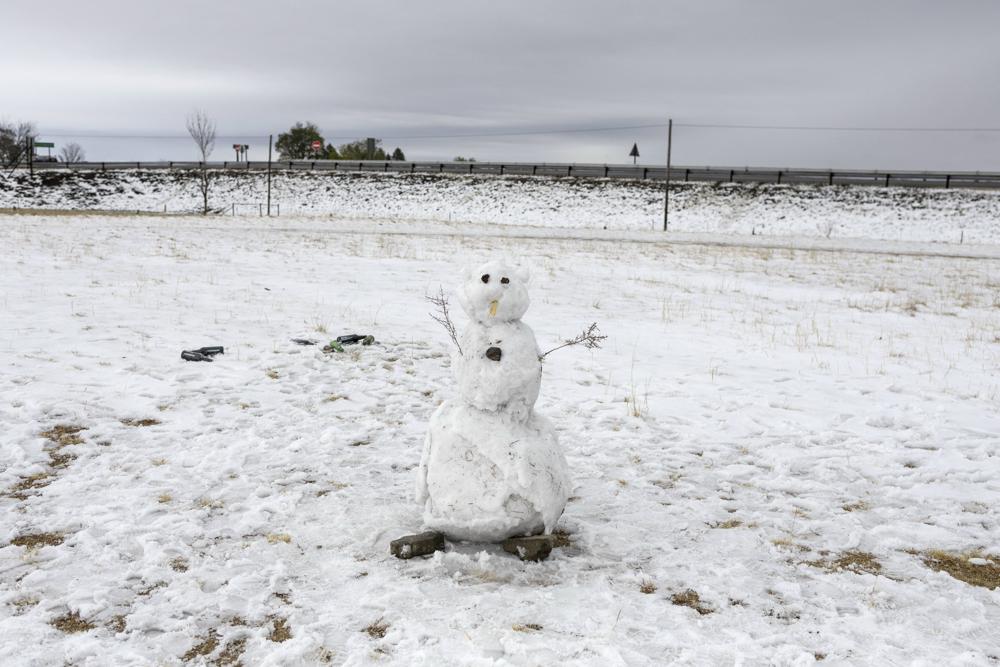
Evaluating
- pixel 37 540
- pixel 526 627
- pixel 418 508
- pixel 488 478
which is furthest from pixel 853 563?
pixel 37 540

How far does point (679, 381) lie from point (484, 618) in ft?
18.1

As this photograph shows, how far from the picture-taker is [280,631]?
3.62m

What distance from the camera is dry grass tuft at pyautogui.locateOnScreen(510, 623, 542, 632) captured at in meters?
3.64

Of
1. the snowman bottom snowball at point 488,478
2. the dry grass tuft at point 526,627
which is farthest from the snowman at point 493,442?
the dry grass tuft at point 526,627

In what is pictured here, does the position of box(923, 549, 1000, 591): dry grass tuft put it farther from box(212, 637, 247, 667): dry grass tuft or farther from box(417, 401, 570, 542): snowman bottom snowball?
box(212, 637, 247, 667): dry grass tuft

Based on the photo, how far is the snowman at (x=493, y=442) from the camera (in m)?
4.34

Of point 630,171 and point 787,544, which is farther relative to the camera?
point 630,171

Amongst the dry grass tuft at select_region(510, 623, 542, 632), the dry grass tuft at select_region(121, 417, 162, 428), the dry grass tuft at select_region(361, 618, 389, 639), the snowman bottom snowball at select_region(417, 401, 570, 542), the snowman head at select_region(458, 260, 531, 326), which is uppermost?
the snowman head at select_region(458, 260, 531, 326)

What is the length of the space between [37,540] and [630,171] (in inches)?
2187

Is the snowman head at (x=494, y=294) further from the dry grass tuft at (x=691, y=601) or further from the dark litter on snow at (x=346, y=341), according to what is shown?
the dark litter on snow at (x=346, y=341)

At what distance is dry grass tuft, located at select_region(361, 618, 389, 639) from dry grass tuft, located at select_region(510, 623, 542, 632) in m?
0.67

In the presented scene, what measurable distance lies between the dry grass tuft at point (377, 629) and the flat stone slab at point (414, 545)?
2.18 feet

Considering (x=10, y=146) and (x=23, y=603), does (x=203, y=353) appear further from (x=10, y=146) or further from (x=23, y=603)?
(x=10, y=146)

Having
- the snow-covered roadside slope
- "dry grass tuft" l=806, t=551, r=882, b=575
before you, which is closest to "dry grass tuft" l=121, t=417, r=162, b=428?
"dry grass tuft" l=806, t=551, r=882, b=575
